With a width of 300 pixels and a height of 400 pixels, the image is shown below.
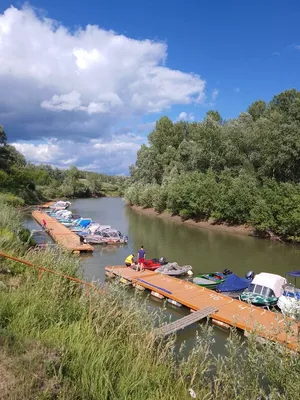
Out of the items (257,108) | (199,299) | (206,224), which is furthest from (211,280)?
(257,108)

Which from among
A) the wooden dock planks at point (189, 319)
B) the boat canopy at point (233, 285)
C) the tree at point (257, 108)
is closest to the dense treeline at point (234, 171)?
the tree at point (257, 108)

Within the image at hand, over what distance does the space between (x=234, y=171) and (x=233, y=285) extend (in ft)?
107

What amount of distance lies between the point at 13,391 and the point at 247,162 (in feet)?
146

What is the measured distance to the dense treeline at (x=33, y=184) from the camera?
63069 millimetres

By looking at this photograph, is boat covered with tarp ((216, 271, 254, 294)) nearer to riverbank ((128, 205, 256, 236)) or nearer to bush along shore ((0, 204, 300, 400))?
bush along shore ((0, 204, 300, 400))

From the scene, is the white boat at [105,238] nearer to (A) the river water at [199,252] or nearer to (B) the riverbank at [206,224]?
(A) the river water at [199,252]

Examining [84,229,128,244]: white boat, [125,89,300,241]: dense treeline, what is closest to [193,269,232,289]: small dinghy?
[84,229,128,244]: white boat

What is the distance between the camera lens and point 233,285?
16.8m

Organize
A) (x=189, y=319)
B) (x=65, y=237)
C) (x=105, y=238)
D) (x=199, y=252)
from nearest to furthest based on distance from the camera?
(x=189, y=319), (x=199, y=252), (x=105, y=238), (x=65, y=237)

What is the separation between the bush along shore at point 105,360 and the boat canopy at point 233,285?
10.3m

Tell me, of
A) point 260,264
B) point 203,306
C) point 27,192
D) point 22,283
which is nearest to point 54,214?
point 27,192

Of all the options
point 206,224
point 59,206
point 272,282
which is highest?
point 272,282

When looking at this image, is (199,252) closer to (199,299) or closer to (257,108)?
(199,299)

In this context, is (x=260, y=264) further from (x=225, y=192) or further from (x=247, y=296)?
(x=225, y=192)
